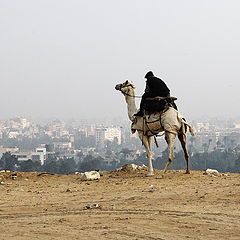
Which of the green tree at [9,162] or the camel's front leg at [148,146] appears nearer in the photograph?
the camel's front leg at [148,146]

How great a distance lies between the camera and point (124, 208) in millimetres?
10281

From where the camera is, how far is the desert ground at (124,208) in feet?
26.9

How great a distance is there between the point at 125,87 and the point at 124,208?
21.8 ft

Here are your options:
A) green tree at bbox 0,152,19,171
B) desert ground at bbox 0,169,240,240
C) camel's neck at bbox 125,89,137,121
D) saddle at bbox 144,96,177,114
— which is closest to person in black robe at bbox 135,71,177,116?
saddle at bbox 144,96,177,114

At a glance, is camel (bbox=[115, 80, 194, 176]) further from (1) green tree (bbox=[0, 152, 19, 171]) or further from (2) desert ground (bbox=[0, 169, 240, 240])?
(1) green tree (bbox=[0, 152, 19, 171])

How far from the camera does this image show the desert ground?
26.9 feet

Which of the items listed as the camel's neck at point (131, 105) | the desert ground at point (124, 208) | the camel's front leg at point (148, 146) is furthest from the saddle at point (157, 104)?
the desert ground at point (124, 208)

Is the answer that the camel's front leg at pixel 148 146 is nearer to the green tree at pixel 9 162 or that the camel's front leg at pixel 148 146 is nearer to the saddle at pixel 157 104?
the saddle at pixel 157 104

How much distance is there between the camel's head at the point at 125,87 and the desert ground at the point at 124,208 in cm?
264

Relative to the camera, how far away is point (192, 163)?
86125 mm

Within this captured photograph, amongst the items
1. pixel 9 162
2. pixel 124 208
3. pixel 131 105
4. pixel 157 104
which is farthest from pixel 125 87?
pixel 9 162

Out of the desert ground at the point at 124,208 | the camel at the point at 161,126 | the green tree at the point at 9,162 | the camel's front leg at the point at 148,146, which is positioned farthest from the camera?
the green tree at the point at 9,162

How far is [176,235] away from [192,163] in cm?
7908

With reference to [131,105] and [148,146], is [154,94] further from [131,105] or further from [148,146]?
[148,146]
